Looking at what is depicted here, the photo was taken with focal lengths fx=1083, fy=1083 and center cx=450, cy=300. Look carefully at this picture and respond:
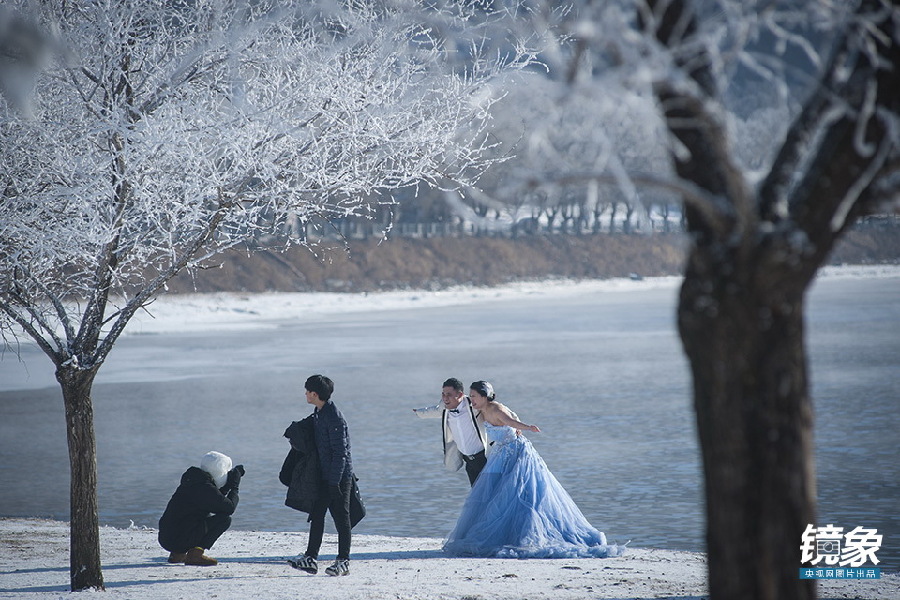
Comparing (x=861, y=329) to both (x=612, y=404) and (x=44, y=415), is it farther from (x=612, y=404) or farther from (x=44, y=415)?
(x=44, y=415)

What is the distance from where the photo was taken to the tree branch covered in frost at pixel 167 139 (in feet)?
25.5

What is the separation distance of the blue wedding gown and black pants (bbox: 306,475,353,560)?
1202mm

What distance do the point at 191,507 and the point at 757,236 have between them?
20.1 feet

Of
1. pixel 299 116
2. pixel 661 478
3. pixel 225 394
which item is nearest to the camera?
pixel 299 116

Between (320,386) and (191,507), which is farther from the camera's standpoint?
(191,507)

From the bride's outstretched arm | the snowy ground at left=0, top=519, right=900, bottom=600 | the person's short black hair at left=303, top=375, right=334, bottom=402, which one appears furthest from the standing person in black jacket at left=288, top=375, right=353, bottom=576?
the bride's outstretched arm

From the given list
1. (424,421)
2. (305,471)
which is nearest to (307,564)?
(305,471)

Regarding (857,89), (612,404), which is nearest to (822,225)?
(857,89)

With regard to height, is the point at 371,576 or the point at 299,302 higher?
the point at 299,302

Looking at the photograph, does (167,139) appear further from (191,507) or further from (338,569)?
(338,569)

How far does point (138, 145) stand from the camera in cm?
770

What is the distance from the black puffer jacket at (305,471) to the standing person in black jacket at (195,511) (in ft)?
2.21

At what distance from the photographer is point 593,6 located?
374 cm

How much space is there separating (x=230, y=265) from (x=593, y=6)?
2582 inches
